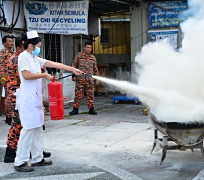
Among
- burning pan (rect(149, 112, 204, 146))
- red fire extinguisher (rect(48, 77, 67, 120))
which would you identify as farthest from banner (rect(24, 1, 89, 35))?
burning pan (rect(149, 112, 204, 146))

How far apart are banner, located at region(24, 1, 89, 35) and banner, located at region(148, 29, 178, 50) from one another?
216cm

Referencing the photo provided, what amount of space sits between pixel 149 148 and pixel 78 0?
6.23m

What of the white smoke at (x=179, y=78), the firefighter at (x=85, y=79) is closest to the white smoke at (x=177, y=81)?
the white smoke at (x=179, y=78)

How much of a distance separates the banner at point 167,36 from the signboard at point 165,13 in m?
0.21

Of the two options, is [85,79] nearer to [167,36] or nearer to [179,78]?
[167,36]

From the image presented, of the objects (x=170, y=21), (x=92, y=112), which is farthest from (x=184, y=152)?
(x=170, y=21)

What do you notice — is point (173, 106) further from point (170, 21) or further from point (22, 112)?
point (170, 21)

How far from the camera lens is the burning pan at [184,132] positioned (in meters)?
4.73

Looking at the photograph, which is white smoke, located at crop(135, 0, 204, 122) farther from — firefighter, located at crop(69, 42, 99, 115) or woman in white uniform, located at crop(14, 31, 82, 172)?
firefighter, located at crop(69, 42, 99, 115)

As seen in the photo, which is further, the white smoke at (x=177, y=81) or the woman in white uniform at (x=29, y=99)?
the woman in white uniform at (x=29, y=99)

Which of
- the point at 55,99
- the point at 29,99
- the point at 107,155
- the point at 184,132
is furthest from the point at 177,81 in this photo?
the point at 29,99

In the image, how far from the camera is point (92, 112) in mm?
9969

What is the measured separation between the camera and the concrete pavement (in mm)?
4824

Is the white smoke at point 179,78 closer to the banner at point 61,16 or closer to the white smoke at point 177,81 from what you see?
the white smoke at point 177,81
